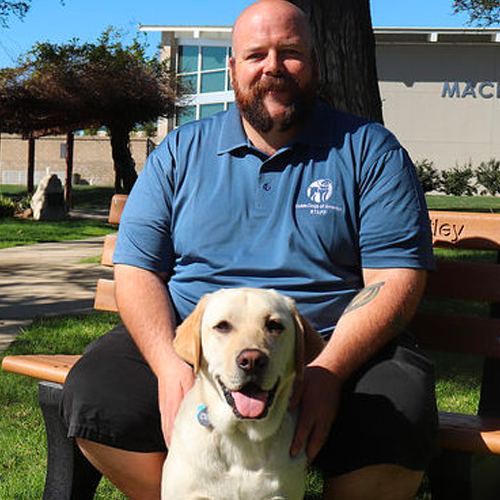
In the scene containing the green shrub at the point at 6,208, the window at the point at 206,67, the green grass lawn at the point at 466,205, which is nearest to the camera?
the green grass lawn at the point at 466,205

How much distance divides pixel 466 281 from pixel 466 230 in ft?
0.77

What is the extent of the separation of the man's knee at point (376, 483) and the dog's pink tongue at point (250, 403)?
19.3 inches

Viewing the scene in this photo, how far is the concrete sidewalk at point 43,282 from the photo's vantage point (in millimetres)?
6910

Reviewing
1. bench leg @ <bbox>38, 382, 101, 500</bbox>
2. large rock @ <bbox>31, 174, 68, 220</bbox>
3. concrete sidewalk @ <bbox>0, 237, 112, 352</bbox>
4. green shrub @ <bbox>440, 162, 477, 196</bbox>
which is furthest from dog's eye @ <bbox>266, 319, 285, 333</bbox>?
green shrub @ <bbox>440, 162, 477, 196</bbox>

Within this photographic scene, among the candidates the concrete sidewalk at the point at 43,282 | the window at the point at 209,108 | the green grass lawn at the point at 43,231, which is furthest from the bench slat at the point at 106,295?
the window at the point at 209,108

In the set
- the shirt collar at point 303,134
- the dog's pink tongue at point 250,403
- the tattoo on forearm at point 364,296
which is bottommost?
the dog's pink tongue at point 250,403

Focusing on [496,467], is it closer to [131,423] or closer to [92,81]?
[131,423]

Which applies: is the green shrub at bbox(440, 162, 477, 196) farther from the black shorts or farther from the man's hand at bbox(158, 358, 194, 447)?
the man's hand at bbox(158, 358, 194, 447)

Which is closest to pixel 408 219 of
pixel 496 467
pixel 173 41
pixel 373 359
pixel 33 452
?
pixel 373 359

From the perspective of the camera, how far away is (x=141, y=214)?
2.97 metres

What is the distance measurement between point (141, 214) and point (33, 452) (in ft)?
5.30

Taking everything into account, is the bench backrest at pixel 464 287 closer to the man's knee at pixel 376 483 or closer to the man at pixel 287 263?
the man at pixel 287 263

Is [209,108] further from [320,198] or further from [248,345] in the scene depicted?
[248,345]

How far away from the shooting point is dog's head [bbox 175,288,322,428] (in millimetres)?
2141
